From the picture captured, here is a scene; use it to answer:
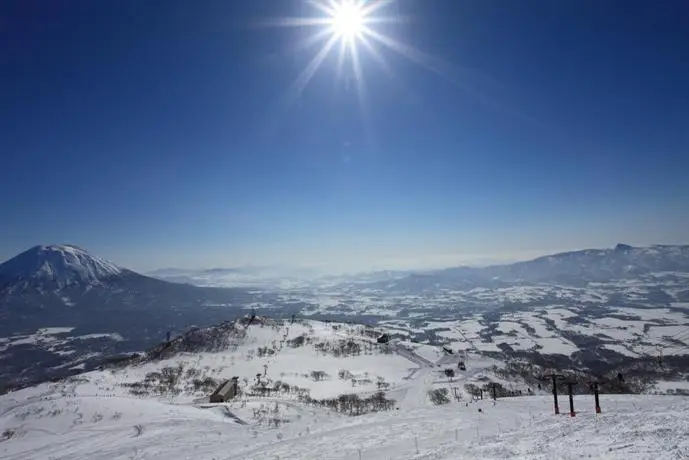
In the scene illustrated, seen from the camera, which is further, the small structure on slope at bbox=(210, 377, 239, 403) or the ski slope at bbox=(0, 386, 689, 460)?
the small structure on slope at bbox=(210, 377, 239, 403)

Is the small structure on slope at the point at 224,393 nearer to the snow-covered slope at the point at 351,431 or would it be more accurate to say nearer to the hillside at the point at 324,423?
the hillside at the point at 324,423

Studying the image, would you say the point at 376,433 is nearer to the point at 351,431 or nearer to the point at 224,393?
the point at 351,431

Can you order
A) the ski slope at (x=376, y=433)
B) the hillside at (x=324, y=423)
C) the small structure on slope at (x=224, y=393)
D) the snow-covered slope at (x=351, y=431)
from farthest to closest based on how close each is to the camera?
the small structure on slope at (x=224, y=393) < the hillside at (x=324, y=423) < the snow-covered slope at (x=351, y=431) < the ski slope at (x=376, y=433)

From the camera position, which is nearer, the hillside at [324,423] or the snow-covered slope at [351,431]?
the snow-covered slope at [351,431]

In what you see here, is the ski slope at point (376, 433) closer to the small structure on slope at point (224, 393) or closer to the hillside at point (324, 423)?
the hillside at point (324, 423)

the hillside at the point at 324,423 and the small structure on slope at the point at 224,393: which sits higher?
the hillside at the point at 324,423

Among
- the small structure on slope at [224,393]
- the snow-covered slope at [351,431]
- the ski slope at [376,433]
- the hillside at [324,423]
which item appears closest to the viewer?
the ski slope at [376,433]

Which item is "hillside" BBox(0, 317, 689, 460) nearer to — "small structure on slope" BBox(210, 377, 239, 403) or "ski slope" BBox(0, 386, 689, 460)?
"ski slope" BBox(0, 386, 689, 460)

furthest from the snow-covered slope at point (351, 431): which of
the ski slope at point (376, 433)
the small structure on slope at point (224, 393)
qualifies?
the small structure on slope at point (224, 393)

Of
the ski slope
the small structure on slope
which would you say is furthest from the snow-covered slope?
the small structure on slope

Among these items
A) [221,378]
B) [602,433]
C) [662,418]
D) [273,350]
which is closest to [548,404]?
[662,418]
